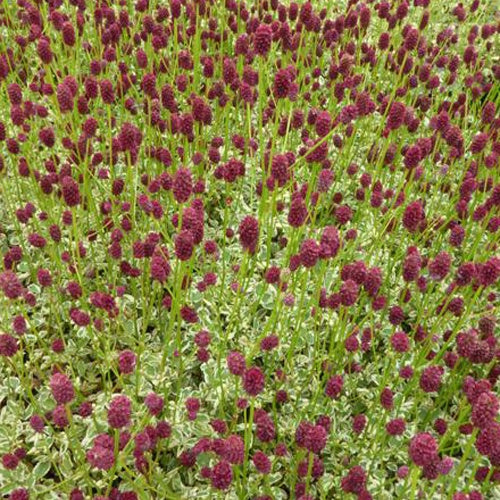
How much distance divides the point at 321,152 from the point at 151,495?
3.99 feet

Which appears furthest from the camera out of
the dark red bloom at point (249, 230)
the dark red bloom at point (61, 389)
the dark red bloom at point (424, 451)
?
the dark red bloom at point (249, 230)

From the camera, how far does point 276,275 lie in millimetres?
1736

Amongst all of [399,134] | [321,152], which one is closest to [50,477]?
[321,152]

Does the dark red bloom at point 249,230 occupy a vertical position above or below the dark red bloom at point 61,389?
above

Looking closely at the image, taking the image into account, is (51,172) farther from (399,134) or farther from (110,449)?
(399,134)

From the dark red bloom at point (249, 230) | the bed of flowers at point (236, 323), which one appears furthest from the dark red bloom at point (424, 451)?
the dark red bloom at point (249, 230)

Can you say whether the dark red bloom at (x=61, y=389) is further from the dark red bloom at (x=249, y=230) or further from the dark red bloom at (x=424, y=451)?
the dark red bloom at (x=424, y=451)

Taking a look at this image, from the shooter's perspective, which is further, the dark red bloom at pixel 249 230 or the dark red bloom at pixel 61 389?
the dark red bloom at pixel 249 230

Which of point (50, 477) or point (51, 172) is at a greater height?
point (51, 172)

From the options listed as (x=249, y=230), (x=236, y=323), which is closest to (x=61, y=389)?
(x=249, y=230)

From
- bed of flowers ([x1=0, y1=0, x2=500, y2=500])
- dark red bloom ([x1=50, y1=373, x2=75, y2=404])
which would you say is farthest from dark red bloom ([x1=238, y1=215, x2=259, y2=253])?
dark red bloom ([x1=50, y1=373, x2=75, y2=404])

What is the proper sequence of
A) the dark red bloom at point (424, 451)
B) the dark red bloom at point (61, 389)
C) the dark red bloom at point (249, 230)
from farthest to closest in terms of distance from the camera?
the dark red bloom at point (249, 230) < the dark red bloom at point (61, 389) < the dark red bloom at point (424, 451)

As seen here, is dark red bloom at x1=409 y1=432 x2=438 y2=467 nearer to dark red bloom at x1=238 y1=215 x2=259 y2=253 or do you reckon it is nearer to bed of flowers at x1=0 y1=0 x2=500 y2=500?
bed of flowers at x1=0 y1=0 x2=500 y2=500

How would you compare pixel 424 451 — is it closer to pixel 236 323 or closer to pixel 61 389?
pixel 61 389
